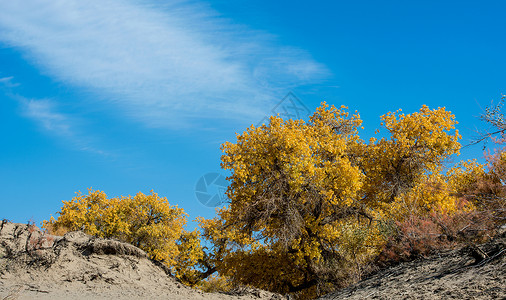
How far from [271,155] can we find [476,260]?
1003cm

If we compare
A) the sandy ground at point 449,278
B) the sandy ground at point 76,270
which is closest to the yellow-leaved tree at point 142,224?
the sandy ground at point 76,270

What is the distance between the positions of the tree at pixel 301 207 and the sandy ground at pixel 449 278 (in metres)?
4.37

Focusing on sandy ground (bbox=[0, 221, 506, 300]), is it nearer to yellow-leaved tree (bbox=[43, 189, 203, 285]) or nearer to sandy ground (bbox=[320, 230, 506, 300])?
sandy ground (bbox=[320, 230, 506, 300])

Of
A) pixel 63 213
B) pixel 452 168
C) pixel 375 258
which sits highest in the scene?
pixel 63 213

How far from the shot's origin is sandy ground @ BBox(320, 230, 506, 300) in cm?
662

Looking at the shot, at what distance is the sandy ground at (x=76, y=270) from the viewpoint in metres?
10.7

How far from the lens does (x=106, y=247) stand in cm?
1325

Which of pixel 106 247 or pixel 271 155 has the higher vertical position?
pixel 271 155

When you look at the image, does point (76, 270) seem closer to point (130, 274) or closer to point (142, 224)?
point (130, 274)

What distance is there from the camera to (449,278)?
25.4 ft

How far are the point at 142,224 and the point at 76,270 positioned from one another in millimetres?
17130

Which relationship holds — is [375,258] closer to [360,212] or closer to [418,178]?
[360,212]

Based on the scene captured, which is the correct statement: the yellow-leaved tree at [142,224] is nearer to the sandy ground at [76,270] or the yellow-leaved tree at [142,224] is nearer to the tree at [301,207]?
the tree at [301,207]

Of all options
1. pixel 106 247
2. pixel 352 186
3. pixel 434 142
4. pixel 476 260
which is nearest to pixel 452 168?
pixel 434 142
